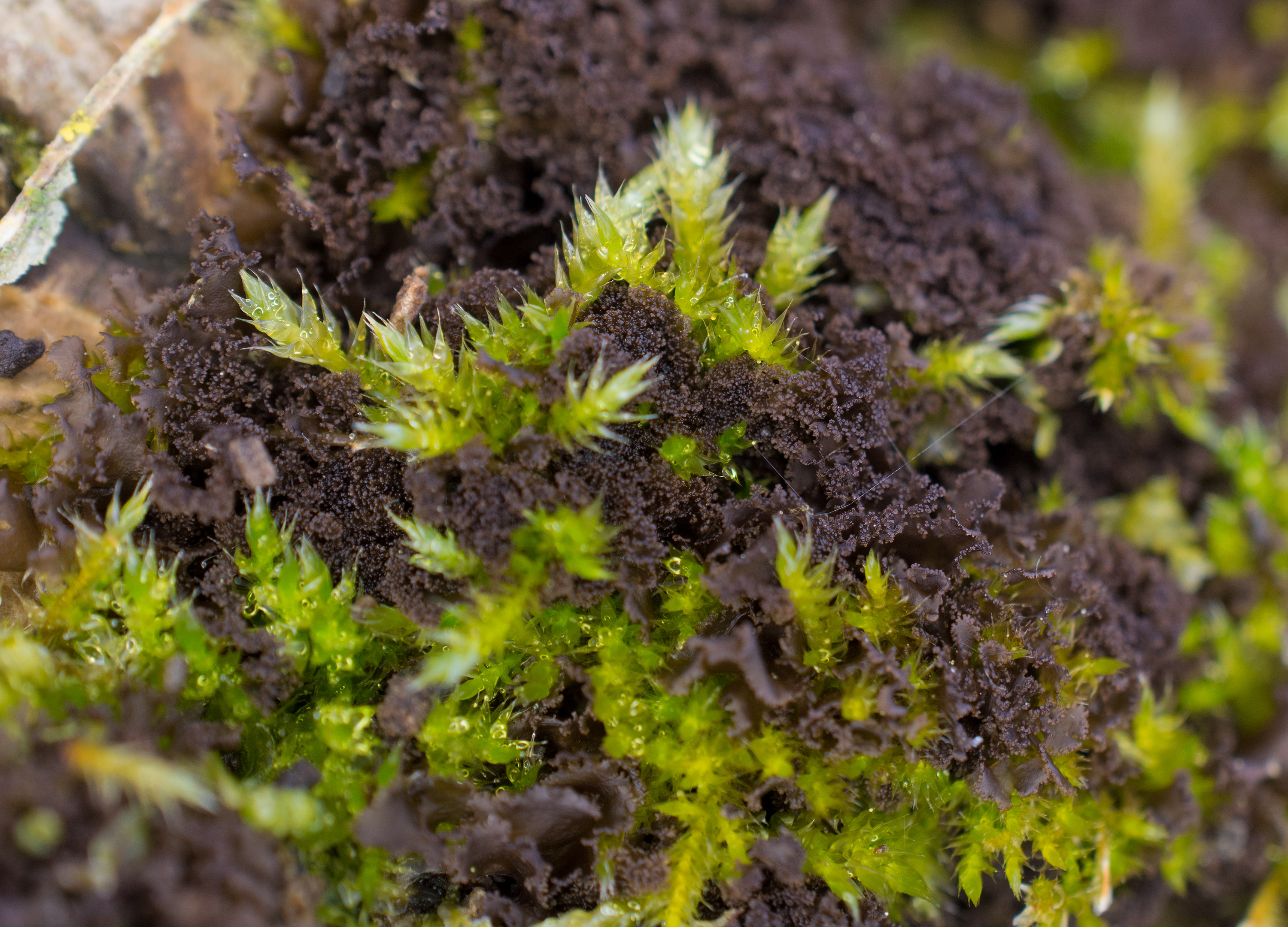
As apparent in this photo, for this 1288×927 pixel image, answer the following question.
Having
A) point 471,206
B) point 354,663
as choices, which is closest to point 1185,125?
point 471,206

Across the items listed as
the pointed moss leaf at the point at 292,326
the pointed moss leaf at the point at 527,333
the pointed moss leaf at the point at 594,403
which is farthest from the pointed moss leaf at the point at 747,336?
the pointed moss leaf at the point at 292,326

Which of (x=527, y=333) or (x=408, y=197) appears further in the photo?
(x=408, y=197)

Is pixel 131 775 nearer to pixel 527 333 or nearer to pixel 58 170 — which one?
pixel 527 333

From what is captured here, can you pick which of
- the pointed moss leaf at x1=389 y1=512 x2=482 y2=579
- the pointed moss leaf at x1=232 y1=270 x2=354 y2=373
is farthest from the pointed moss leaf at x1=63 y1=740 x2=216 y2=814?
the pointed moss leaf at x1=232 y1=270 x2=354 y2=373

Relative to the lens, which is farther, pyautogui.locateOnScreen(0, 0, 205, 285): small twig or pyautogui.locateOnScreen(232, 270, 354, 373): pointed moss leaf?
pyautogui.locateOnScreen(0, 0, 205, 285): small twig

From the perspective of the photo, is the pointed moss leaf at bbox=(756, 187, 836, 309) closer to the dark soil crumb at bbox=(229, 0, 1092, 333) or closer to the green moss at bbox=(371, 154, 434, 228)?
the dark soil crumb at bbox=(229, 0, 1092, 333)

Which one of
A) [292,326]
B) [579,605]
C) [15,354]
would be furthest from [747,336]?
[15,354]

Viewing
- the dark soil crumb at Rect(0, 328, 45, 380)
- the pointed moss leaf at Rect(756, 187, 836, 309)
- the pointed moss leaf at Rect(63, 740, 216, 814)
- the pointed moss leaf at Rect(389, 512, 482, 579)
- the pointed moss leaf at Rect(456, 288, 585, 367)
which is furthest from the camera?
the pointed moss leaf at Rect(756, 187, 836, 309)

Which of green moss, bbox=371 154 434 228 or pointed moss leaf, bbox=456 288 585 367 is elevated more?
green moss, bbox=371 154 434 228

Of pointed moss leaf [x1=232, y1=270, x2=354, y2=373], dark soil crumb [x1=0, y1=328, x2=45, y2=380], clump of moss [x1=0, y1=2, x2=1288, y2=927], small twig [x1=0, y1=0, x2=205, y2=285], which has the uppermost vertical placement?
small twig [x1=0, y1=0, x2=205, y2=285]

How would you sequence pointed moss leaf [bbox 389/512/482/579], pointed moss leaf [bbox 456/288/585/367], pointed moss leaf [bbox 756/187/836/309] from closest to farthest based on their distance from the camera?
pointed moss leaf [bbox 389/512/482/579], pointed moss leaf [bbox 456/288/585/367], pointed moss leaf [bbox 756/187/836/309]
